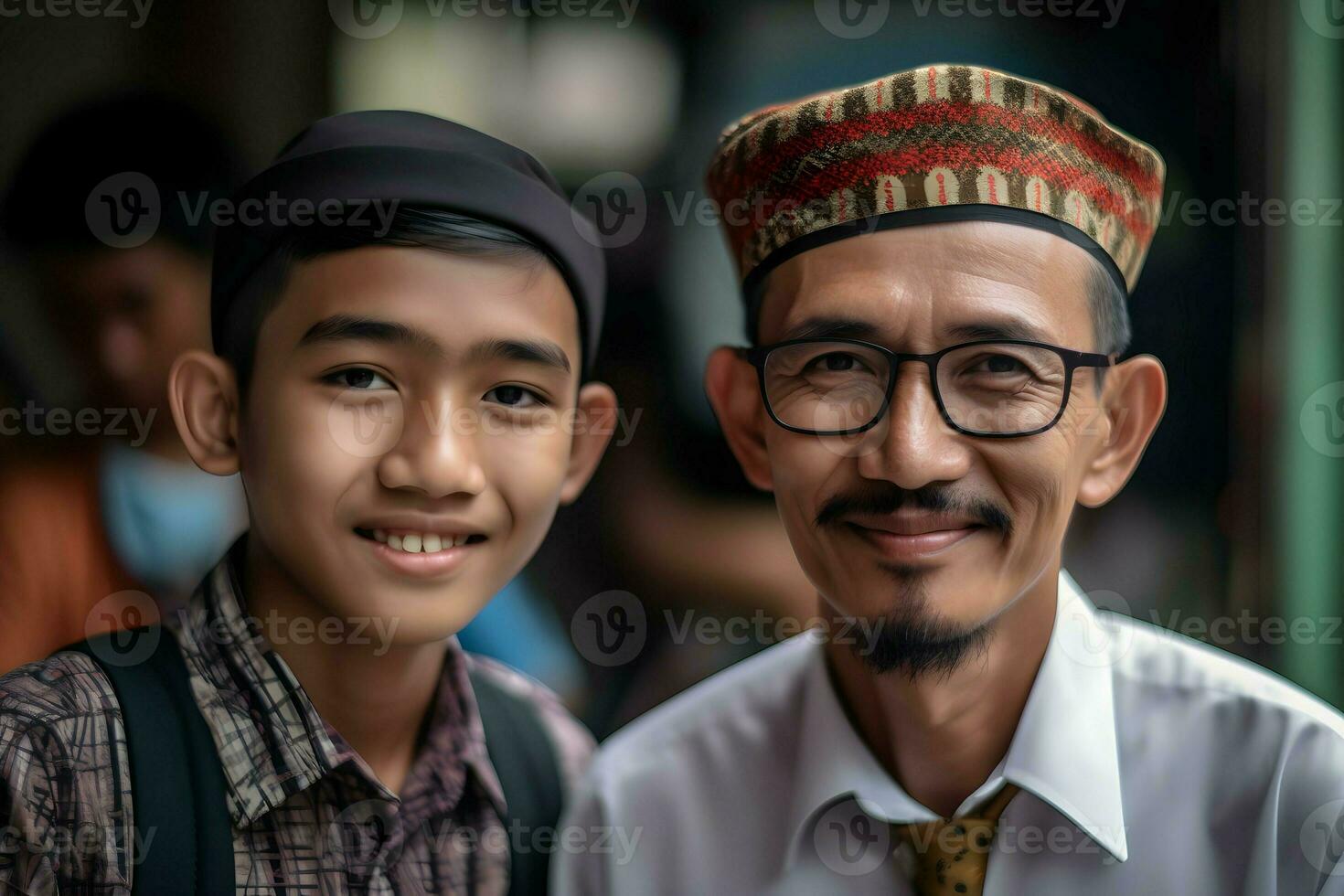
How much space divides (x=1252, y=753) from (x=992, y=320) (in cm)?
62

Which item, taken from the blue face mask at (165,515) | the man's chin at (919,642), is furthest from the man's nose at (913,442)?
the blue face mask at (165,515)

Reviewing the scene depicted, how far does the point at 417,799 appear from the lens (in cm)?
132

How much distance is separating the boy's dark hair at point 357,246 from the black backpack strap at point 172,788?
361 mm

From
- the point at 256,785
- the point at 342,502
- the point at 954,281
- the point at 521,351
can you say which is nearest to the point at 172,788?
the point at 256,785

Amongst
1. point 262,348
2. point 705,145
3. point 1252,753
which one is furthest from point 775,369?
point 1252,753

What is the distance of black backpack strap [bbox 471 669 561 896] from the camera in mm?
1384

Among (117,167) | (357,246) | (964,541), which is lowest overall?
(964,541)

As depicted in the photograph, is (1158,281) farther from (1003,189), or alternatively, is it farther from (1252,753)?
(1252,753)

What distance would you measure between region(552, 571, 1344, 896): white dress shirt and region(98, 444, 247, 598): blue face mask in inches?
24.9

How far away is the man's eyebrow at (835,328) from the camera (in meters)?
1.19

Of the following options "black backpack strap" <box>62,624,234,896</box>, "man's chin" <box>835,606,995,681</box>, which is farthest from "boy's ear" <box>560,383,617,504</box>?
"black backpack strap" <box>62,624,234,896</box>

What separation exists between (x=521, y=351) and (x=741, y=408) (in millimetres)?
324

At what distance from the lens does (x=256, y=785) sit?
47.5 inches

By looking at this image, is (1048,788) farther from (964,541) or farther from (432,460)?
(432,460)
